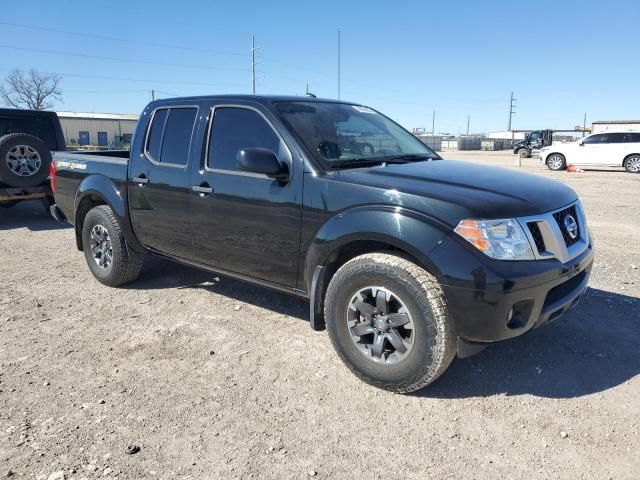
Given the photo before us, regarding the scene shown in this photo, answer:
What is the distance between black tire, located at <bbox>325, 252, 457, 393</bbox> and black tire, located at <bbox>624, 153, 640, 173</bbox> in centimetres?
Answer: 2032

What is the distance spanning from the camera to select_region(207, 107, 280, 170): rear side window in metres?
3.66

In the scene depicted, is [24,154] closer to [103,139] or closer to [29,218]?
[29,218]

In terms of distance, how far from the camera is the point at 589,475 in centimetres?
237

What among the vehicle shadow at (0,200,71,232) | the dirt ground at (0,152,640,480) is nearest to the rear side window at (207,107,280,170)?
the dirt ground at (0,152,640,480)

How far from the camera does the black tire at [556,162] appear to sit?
21.1 meters

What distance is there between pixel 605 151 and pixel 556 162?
1.98m

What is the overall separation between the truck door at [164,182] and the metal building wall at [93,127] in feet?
190

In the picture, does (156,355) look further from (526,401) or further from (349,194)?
(526,401)

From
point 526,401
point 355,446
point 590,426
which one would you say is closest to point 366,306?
point 355,446

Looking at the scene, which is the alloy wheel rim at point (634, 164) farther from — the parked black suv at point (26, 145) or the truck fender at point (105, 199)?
the truck fender at point (105, 199)

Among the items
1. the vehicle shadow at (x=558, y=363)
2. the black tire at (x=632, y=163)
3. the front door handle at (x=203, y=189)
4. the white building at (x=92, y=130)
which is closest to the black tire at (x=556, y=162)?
the black tire at (x=632, y=163)

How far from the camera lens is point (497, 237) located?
2699mm

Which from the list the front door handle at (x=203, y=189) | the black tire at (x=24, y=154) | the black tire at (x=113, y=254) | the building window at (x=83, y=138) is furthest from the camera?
the building window at (x=83, y=138)

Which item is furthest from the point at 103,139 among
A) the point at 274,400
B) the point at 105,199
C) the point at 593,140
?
the point at 274,400
